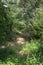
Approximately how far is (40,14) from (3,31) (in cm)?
429

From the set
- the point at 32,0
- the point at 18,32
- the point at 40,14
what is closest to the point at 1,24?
the point at 40,14

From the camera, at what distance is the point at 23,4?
18.1m

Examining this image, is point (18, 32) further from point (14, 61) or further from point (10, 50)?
point (14, 61)

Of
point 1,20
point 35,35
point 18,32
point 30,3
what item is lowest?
point 18,32

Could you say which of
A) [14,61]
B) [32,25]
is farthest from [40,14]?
[14,61]

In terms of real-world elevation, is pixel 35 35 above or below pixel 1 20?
below

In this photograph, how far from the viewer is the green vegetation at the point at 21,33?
8.70 m

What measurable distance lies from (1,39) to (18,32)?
7.99 m

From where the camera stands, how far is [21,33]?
17953 millimetres

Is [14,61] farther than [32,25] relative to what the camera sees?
No

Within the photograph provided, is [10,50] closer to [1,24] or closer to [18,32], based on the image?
[1,24]

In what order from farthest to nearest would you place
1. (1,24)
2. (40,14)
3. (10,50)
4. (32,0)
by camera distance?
1. (32,0)
2. (40,14)
3. (10,50)
4. (1,24)

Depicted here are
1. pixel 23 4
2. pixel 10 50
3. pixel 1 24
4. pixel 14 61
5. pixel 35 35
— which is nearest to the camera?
pixel 14 61

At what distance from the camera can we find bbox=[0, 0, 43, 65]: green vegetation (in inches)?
342
